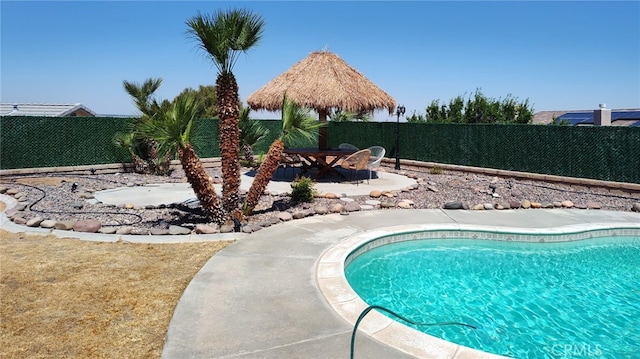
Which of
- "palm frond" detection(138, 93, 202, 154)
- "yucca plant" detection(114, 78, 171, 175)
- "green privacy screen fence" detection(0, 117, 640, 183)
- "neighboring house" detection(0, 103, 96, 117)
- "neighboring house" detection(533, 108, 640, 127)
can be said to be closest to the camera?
"palm frond" detection(138, 93, 202, 154)

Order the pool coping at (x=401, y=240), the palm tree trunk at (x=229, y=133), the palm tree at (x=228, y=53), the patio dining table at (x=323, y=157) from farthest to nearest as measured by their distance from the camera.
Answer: the patio dining table at (x=323, y=157) < the palm tree trunk at (x=229, y=133) < the palm tree at (x=228, y=53) < the pool coping at (x=401, y=240)

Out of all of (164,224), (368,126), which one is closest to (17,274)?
(164,224)

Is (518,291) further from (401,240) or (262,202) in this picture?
(262,202)

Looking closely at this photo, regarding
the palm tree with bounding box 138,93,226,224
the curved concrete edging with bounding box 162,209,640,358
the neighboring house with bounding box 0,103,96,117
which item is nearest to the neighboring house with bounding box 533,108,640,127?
the curved concrete edging with bounding box 162,209,640,358

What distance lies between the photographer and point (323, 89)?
14422mm

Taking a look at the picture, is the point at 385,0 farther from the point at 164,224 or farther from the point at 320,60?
the point at 164,224

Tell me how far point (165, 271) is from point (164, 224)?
2.81m

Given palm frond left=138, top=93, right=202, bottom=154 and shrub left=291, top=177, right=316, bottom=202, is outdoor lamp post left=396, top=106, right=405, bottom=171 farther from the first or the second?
palm frond left=138, top=93, right=202, bottom=154

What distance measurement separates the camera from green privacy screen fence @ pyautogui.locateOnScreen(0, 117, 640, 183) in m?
12.5

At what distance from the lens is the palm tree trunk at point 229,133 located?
754 cm

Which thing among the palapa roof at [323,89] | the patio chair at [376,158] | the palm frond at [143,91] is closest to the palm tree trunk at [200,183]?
the patio chair at [376,158]

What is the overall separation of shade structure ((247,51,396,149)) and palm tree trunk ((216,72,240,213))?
21.0ft

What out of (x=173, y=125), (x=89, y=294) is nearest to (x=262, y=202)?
(x=173, y=125)

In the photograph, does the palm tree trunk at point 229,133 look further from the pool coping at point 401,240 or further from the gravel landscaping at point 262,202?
the pool coping at point 401,240
